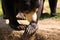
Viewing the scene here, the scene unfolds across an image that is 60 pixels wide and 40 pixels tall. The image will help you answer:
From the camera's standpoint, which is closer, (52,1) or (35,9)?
(35,9)

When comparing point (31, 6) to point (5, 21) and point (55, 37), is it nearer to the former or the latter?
point (55, 37)

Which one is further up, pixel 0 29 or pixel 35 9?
pixel 35 9

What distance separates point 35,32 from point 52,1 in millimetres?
1747

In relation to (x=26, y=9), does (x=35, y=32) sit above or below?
below

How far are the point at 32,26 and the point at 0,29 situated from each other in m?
0.57

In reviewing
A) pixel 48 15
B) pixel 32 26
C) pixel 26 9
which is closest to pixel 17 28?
pixel 32 26

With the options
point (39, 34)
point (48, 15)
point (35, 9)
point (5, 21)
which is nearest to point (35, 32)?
point (39, 34)

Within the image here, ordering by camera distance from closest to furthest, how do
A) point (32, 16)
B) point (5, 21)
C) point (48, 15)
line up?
point (32, 16), point (5, 21), point (48, 15)

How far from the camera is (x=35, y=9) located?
186 inches

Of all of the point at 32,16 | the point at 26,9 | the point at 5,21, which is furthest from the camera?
the point at 5,21

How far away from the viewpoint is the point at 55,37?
4.71m

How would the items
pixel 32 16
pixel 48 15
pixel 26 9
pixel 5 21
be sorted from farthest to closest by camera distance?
pixel 48 15 → pixel 5 21 → pixel 32 16 → pixel 26 9

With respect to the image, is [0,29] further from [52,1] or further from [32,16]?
[52,1]

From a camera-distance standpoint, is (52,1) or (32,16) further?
(52,1)
